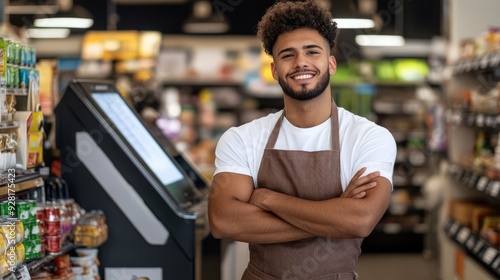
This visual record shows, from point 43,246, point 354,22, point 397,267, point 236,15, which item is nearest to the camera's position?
point 43,246

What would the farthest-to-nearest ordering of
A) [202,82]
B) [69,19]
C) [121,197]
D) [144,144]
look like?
[202,82] < [69,19] < [144,144] < [121,197]

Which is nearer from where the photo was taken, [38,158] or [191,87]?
[38,158]

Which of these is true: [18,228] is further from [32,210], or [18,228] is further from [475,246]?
[475,246]

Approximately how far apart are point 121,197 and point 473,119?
10.0 feet

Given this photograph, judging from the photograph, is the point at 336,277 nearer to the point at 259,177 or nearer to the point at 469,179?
the point at 259,177

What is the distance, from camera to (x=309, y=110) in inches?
102

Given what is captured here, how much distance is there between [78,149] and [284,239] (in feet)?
4.19

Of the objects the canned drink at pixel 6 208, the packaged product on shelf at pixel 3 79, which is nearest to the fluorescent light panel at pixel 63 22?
the packaged product on shelf at pixel 3 79

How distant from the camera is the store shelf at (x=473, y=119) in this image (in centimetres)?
502

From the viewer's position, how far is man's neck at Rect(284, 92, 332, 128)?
258 centimetres

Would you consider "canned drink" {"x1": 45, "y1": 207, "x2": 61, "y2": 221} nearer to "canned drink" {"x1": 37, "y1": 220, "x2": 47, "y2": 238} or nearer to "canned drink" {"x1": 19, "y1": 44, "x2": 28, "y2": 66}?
"canned drink" {"x1": 37, "y1": 220, "x2": 47, "y2": 238}

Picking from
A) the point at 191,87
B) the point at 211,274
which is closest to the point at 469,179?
the point at 211,274

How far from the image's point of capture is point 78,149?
3406 mm

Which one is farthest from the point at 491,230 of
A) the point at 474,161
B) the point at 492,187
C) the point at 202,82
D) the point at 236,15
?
the point at 236,15
